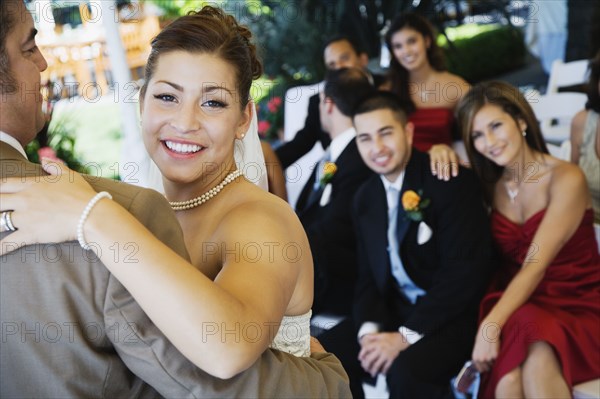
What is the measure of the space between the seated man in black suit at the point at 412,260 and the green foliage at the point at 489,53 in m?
6.46

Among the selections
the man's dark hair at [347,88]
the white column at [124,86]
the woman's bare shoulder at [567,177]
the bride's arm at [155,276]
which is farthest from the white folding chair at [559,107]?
the bride's arm at [155,276]

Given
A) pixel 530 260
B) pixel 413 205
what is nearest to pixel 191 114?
pixel 413 205

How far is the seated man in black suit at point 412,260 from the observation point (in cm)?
278

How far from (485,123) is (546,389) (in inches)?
43.4

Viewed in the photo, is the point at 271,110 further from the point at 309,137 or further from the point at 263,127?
the point at 309,137

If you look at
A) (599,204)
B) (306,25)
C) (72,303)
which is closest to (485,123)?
(599,204)

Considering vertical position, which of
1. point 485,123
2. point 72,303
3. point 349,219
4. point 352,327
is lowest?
point 352,327

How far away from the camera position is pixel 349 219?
347 centimetres

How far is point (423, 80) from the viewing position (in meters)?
4.51

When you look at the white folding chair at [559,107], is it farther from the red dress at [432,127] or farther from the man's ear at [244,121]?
the man's ear at [244,121]

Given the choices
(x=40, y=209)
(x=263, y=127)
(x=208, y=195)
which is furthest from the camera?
(x=263, y=127)

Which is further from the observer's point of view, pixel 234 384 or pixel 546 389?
pixel 546 389

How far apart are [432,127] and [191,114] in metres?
2.93

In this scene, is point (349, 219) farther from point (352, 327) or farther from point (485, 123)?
point (485, 123)
